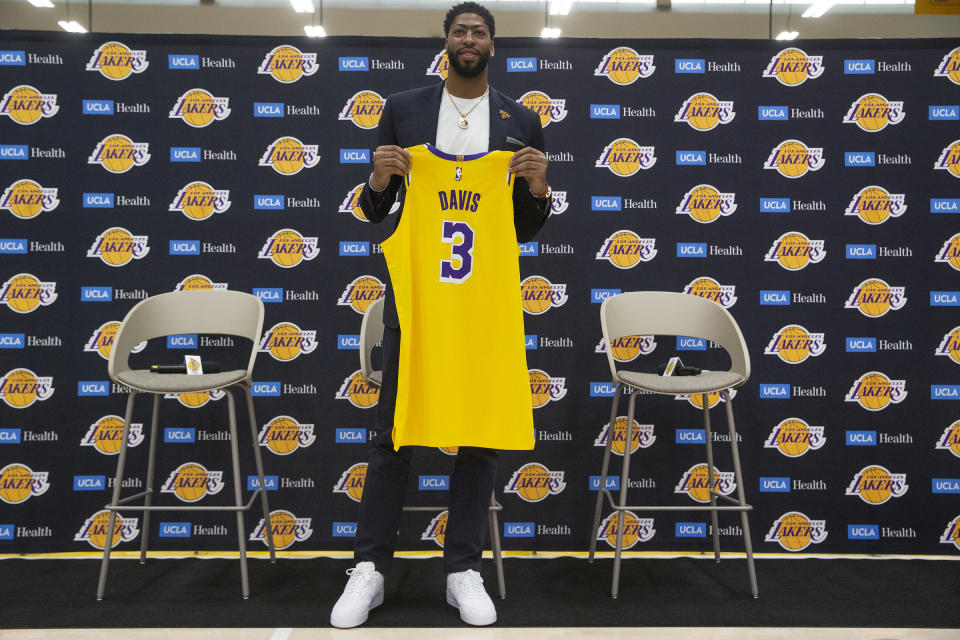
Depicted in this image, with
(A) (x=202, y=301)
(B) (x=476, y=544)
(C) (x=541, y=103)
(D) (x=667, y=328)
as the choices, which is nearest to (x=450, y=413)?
(B) (x=476, y=544)

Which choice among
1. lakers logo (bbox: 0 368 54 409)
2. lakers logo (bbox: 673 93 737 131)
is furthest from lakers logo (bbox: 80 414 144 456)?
lakers logo (bbox: 673 93 737 131)

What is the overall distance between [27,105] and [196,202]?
91 cm

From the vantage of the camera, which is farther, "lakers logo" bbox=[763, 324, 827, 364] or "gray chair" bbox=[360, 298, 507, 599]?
"lakers logo" bbox=[763, 324, 827, 364]

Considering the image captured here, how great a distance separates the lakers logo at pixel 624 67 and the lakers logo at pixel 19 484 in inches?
130

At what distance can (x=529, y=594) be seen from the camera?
226cm

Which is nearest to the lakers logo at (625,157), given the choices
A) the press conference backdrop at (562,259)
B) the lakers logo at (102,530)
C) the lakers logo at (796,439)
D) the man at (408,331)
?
the press conference backdrop at (562,259)

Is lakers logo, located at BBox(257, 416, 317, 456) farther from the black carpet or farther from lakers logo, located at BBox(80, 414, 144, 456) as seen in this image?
lakers logo, located at BBox(80, 414, 144, 456)

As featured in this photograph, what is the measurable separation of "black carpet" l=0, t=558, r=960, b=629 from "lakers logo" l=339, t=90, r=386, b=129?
6.73ft

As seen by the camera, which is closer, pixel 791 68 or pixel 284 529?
pixel 284 529

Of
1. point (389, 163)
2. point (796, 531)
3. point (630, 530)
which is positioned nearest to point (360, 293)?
point (389, 163)

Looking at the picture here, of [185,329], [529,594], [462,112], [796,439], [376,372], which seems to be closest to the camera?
[462,112]

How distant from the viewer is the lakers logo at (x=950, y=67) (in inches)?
116

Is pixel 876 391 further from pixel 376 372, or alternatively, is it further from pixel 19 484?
pixel 19 484

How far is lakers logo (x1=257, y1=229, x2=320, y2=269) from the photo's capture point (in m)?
2.87
